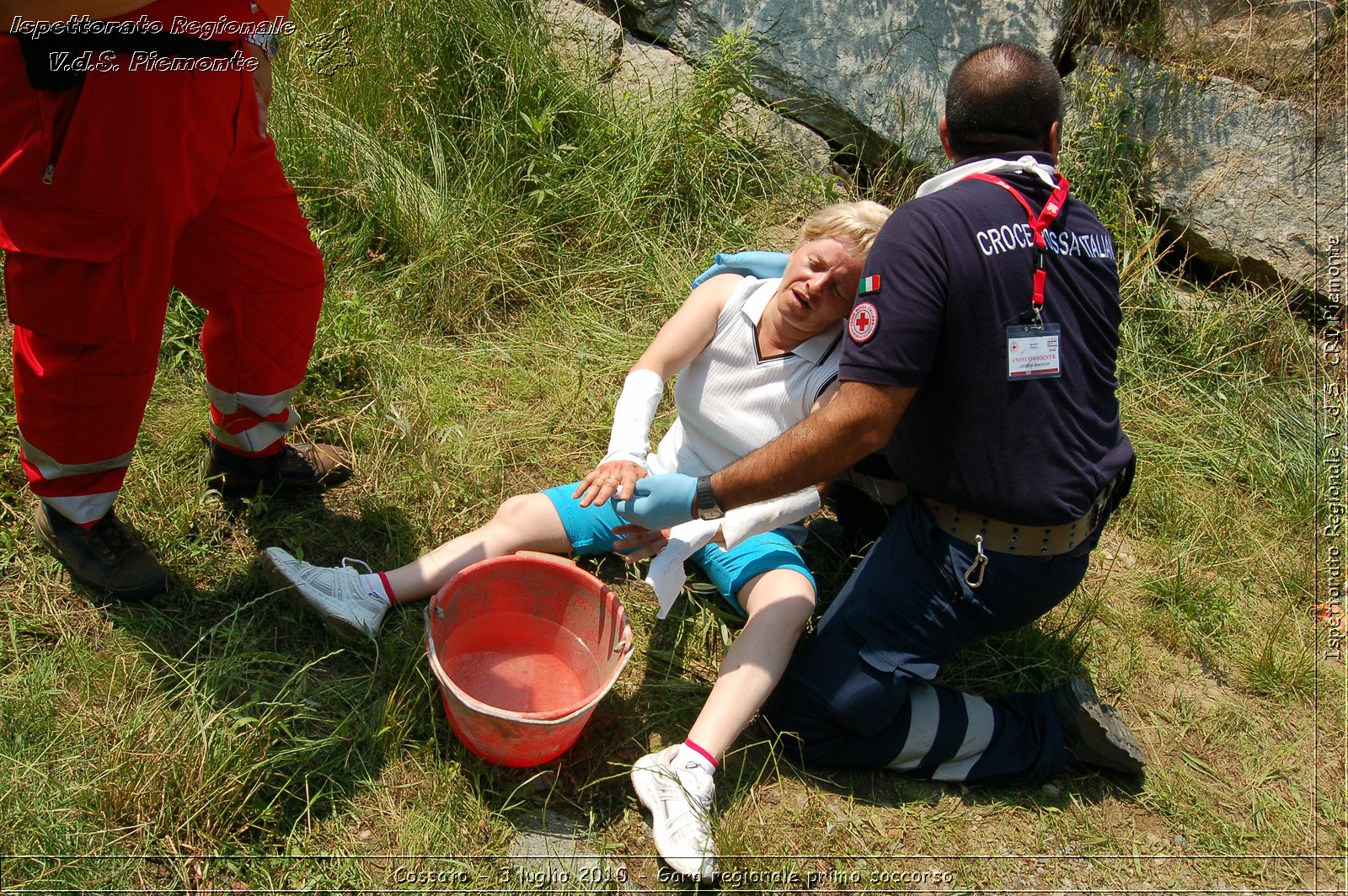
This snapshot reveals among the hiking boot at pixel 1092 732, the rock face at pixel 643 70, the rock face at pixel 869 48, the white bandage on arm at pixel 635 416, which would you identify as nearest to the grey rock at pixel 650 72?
the rock face at pixel 643 70

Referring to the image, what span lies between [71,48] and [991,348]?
1926 mm

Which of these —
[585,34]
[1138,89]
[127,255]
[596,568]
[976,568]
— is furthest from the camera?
[585,34]

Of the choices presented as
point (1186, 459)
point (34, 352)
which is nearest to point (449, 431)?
point (34, 352)

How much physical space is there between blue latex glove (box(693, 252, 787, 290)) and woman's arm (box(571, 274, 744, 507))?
4 centimetres

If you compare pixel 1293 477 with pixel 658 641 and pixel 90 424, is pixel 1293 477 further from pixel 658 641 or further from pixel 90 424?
pixel 90 424

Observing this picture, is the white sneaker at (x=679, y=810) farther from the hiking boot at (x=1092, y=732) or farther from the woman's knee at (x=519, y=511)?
the hiking boot at (x=1092, y=732)

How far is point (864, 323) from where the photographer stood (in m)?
2.19

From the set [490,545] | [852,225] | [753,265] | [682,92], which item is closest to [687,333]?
[753,265]

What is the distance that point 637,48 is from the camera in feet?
14.9

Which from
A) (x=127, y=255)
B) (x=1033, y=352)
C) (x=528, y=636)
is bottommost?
(x=528, y=636)

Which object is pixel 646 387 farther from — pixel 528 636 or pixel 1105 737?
pixel 1105 737

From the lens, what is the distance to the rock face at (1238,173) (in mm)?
4133

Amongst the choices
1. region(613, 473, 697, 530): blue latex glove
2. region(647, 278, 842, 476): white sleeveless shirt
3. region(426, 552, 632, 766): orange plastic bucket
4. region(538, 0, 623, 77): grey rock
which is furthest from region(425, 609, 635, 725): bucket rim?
region(538, 0, 623, 77): grey rock

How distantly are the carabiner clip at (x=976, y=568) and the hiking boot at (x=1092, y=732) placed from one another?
1.52 feet
